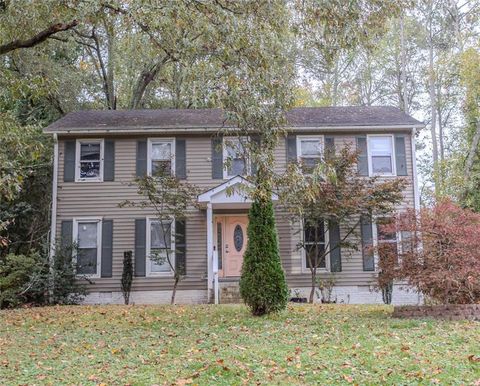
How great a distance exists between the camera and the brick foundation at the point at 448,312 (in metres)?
8.30

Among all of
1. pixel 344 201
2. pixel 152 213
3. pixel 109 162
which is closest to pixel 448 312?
pixel 344 201

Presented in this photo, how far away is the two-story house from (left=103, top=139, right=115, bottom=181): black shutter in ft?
0.10

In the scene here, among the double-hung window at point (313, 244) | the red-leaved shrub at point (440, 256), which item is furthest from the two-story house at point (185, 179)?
the red-leaved shrub at point (440, 256)

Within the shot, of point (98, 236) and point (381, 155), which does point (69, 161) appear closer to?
point (98, 236)

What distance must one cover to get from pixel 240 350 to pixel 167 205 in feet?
26.2

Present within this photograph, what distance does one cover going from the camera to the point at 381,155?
15.0 m

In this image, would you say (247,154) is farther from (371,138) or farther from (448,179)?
(448,179)

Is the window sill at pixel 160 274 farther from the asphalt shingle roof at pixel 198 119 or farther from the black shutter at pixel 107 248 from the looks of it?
the asphalt shingle roof at pixel 198 119

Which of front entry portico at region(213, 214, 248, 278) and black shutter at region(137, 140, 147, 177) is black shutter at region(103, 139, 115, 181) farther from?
front entry portico at region(213, 214, 248, 278)

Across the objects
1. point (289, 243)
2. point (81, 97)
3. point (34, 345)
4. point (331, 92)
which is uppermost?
point (331, 92)

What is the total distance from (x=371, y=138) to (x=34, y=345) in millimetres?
11132

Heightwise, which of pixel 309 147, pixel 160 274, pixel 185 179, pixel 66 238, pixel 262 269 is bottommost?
pixel 160 274

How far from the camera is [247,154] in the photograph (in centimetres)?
761

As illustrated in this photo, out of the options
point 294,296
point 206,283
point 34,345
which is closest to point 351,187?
point 294,296
